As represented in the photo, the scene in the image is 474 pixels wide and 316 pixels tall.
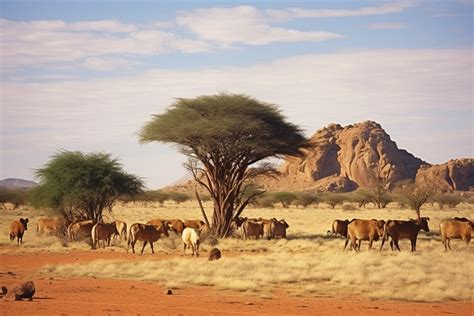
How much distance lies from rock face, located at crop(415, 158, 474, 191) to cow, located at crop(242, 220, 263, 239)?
355ft

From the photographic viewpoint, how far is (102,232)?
102 ft

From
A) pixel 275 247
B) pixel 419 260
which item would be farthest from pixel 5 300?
pixel 275 247

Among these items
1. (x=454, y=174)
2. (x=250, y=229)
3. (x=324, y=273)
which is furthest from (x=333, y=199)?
(x=324, y=273)

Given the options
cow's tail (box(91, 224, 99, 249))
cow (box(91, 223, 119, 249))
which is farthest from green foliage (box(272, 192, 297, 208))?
cow's tail (box(91, 224, 99, 249))

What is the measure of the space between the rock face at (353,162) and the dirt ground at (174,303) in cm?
12174

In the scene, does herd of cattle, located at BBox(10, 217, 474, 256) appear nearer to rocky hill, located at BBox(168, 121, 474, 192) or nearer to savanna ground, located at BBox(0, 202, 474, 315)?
savanna ground, located at BBox(0, 202, 474, 315)

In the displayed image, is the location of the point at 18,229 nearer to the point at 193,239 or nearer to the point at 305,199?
the point at 193,239

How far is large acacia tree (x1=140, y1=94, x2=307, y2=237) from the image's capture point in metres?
35.4

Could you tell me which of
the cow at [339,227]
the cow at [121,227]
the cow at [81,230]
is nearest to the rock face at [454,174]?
the cow at [339,227]

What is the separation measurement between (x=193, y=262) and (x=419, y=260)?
794 cm

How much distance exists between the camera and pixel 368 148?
147250 millimetres

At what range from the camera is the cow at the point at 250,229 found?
116ft

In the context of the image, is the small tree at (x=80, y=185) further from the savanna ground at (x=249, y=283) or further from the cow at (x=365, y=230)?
the cow at (x=365, y=230)

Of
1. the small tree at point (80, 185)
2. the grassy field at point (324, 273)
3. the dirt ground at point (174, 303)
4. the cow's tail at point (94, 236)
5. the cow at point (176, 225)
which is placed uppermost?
the small tree at point (80, 185)
